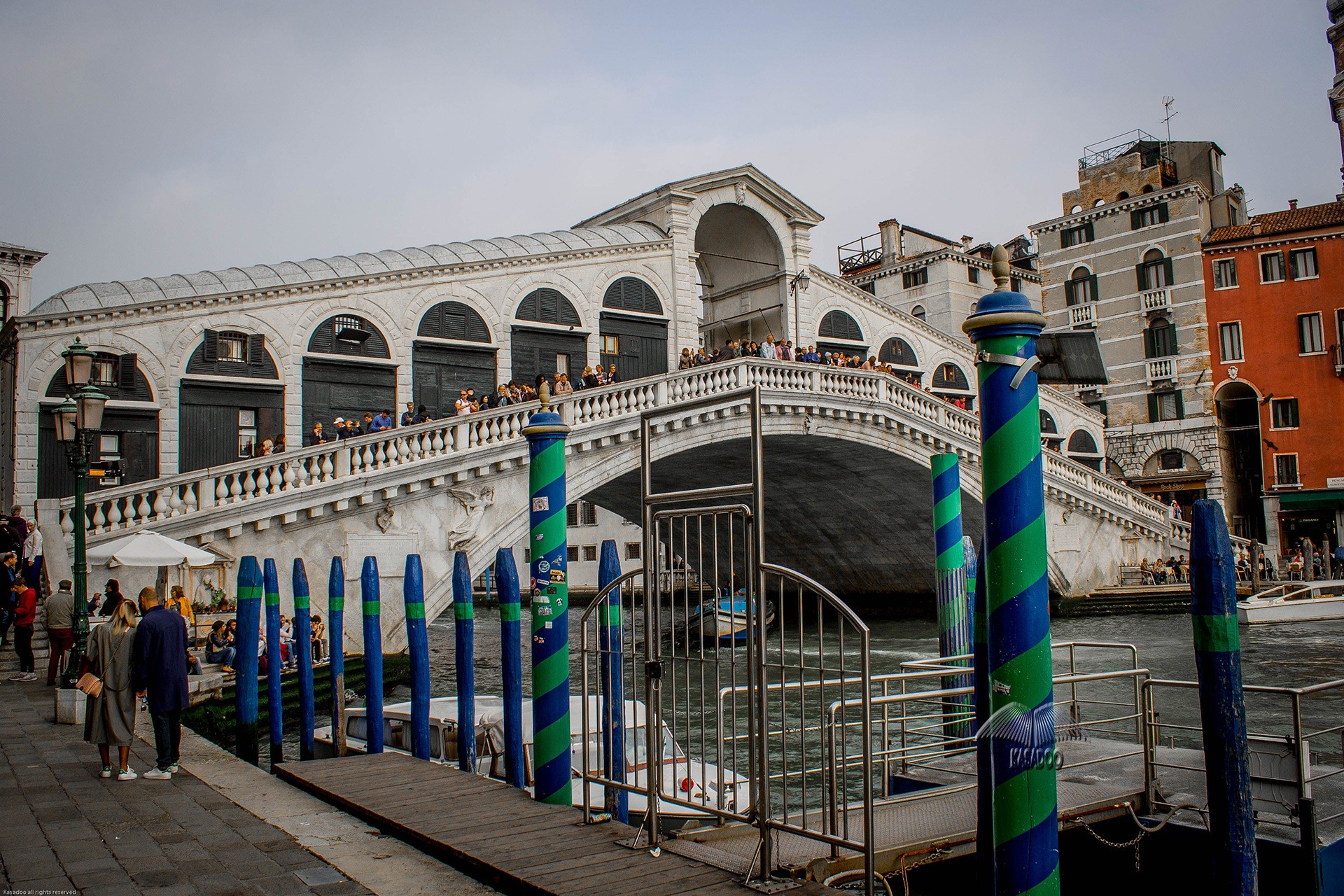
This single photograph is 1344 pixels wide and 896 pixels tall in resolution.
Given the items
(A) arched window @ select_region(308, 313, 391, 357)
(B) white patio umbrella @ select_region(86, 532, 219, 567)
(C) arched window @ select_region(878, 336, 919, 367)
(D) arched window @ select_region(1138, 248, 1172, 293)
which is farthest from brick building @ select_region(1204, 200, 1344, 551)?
(B) white patio umbrella @ select_region(86, 532, 219, 567)

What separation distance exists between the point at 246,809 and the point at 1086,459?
2839 centimetres

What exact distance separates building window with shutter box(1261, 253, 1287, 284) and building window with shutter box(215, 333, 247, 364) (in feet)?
86.6

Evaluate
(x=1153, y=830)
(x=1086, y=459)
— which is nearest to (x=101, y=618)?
(x=1153, y=830)

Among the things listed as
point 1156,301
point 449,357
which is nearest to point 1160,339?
point 1156,301

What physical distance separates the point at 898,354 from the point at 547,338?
35.9 ft

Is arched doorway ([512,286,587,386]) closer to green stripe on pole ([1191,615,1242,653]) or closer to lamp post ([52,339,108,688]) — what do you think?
lamp post ([52,339,108,688])

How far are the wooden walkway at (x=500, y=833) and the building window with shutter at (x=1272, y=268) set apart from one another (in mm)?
28945

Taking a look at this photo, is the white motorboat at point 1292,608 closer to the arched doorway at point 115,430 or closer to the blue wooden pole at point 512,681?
the blue wooden pole at point 512,681

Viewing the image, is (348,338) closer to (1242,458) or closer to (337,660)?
(337,660)

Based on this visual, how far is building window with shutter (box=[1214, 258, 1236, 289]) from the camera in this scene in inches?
1141

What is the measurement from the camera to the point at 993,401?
3217 mm

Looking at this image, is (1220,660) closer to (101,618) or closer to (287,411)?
(101,618)

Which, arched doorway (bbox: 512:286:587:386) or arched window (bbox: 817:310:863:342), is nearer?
arched doorway (bbox: 512:286:587:386)

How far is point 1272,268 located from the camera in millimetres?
28312
